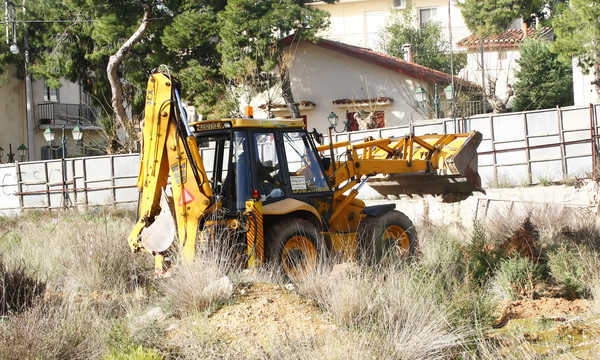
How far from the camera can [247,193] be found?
9859mm

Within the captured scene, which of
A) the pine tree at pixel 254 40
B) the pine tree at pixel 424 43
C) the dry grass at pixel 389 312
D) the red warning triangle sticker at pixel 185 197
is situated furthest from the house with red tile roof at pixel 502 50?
the dry grass at pixel 389 312

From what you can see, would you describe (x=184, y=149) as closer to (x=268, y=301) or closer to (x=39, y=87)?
(x=268, y=301)

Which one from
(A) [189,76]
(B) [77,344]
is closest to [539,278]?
(B) [77,344]

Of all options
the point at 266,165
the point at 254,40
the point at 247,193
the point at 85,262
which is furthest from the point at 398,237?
the point at 254,40

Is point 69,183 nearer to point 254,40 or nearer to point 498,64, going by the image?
point 254,40

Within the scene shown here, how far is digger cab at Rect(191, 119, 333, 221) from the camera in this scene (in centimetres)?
997

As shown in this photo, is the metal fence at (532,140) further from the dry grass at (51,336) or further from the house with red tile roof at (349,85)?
the dry grass at (51,336)

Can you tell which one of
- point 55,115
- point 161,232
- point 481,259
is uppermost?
point 55,115

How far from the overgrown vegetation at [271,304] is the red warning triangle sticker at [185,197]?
0.78 m

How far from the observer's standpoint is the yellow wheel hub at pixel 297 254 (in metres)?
9.84

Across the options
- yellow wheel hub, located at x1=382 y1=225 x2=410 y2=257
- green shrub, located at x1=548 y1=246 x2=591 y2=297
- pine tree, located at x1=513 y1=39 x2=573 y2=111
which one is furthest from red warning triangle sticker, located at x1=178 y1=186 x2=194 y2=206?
pine tree, located at x1=513 y1=39 x2=573 y2=111

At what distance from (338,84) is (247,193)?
2386 cm

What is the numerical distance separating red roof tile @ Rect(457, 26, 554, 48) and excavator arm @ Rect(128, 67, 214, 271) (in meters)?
30.4

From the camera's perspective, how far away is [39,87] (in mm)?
41812
